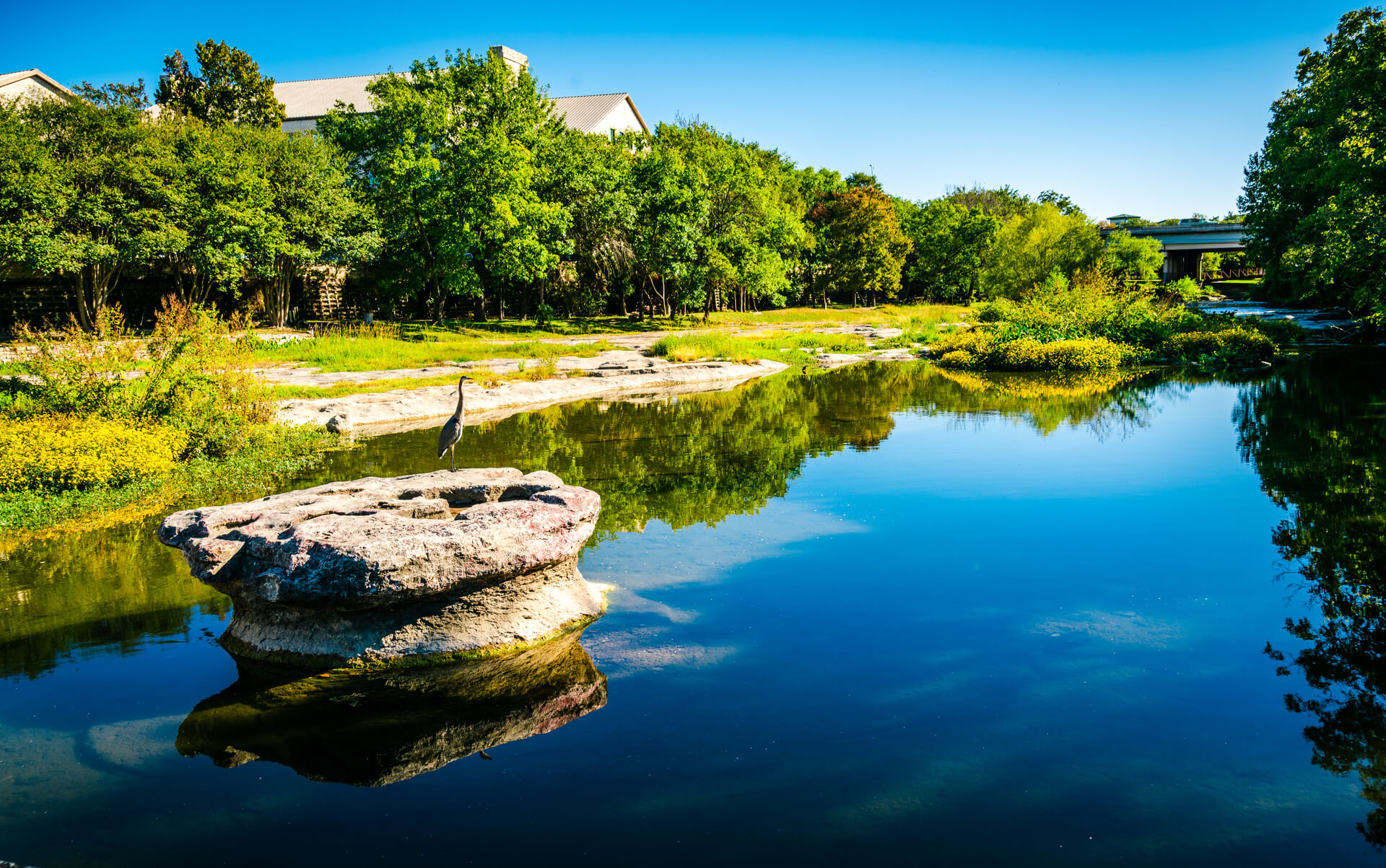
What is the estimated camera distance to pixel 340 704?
5.62 meters

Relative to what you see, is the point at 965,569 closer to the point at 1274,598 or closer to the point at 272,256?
the point at 1274,598

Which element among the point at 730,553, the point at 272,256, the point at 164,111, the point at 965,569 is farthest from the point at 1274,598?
the point at 164,111

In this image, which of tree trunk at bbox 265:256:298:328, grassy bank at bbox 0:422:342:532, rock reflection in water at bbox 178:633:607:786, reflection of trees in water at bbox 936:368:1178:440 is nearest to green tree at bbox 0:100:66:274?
tree trunk at bbox 265:256:298:328

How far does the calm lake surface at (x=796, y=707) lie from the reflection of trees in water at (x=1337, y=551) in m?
0.04

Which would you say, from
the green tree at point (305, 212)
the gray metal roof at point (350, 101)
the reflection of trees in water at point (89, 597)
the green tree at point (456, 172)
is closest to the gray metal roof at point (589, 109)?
the gray metal roof at point (350, 101)

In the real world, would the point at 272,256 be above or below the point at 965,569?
above

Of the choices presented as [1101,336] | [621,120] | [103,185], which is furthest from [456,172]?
[621,120]

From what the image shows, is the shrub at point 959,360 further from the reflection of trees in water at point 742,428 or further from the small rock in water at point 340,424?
the small rock in water at point 340,424

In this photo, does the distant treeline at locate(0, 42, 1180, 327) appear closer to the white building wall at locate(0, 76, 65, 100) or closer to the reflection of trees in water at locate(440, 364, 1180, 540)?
the white building wall at locate(0, 76, 65, 100)

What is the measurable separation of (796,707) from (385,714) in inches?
107

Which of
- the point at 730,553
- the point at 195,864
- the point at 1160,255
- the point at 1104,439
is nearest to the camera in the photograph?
the point at 195,864

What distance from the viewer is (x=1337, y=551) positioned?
8.41m

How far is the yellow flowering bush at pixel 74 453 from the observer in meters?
10.3

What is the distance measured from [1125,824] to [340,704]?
15.7 ft
